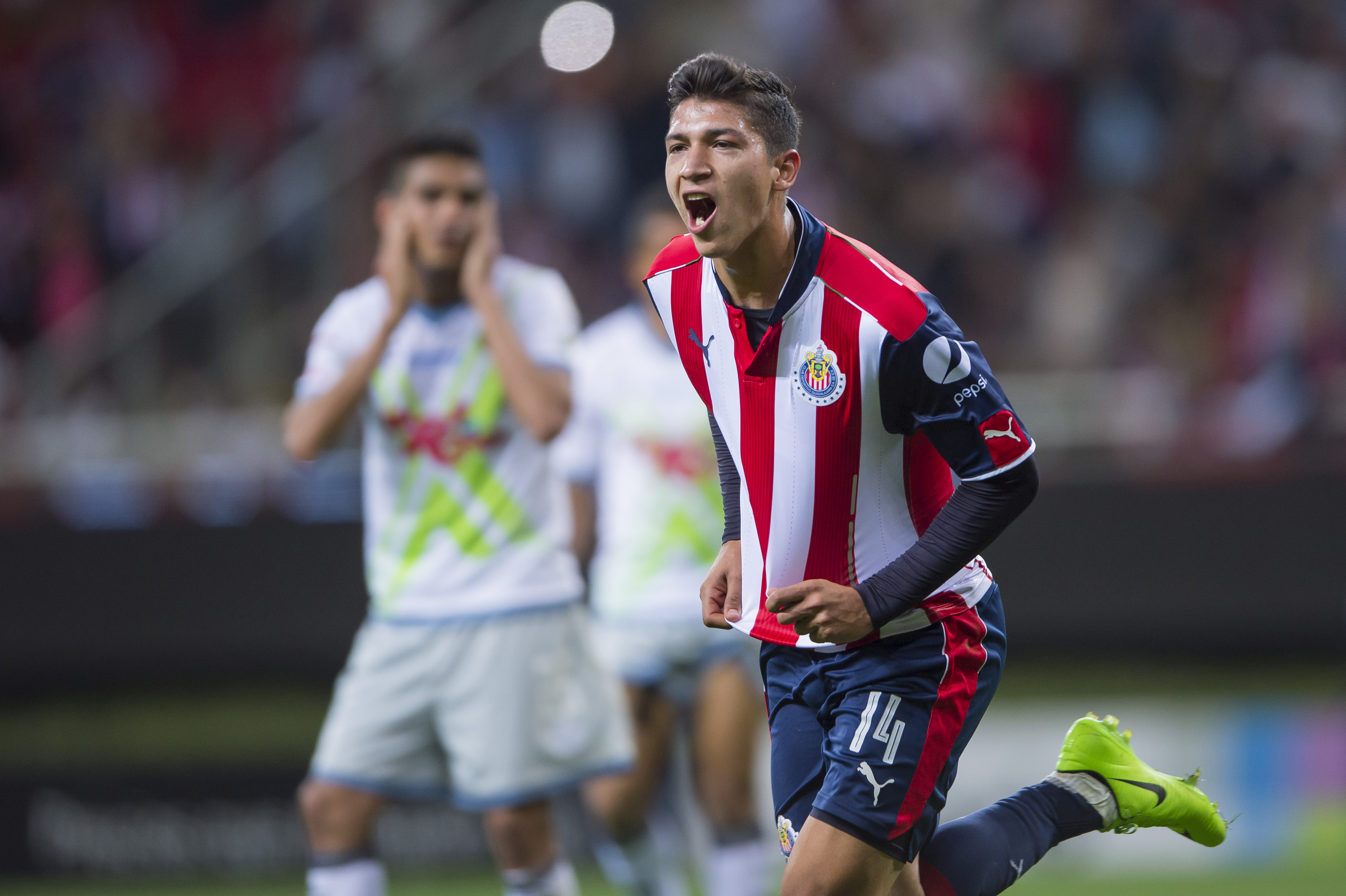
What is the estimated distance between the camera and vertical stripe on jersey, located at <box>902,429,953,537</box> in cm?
325

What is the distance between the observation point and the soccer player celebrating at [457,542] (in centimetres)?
447

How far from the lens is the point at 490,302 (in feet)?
15.0

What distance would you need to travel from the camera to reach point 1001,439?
3.05m

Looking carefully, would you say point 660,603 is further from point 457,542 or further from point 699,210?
point 699,210

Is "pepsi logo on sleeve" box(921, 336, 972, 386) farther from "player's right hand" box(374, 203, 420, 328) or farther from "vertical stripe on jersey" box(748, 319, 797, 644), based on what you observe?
"player's right hand" box(374, 203, 420, 328)

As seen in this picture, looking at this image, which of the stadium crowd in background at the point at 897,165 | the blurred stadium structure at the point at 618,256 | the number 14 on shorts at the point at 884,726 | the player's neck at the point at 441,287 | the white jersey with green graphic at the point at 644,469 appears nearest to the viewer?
the number 14 on shorts at the point at 884,726

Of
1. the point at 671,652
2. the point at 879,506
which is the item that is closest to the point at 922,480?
the point at 879,506

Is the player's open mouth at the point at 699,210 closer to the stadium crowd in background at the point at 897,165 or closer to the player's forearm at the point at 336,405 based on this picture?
the player's forearm at the point at 336,405

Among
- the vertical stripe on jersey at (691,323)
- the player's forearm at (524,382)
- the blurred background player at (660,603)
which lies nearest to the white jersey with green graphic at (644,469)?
the blurred background player at (660,603)

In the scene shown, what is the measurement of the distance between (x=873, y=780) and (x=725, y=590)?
57cm

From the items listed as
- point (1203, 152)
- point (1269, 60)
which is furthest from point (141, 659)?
point (1269, 60)

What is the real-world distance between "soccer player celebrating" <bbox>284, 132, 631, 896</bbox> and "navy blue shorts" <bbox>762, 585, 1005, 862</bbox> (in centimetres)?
130

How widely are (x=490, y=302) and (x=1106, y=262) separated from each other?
5020 mm

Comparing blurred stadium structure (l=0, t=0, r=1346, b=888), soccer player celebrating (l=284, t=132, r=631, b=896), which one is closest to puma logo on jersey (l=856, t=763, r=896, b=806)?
soccer player celebrating (l=284, t=132, r=631, b=896)
